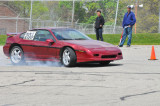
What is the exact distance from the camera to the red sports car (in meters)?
11.7

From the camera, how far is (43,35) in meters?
12.9

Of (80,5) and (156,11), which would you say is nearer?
(80,5)

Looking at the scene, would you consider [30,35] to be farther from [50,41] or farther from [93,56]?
[93,56]

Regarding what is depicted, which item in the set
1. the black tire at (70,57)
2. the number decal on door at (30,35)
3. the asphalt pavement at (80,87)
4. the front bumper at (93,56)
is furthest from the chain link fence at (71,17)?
the asphalt pavement at (80,87)

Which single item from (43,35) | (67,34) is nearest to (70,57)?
(67,34)

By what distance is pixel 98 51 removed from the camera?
1166 cm

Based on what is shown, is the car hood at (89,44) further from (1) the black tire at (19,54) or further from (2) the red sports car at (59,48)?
(1) the black tire at (19,54)

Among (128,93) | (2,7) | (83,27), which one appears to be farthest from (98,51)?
(2,7)

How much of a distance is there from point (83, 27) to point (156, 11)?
129 feet

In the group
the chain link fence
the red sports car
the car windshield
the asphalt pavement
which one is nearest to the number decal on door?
the red sports car

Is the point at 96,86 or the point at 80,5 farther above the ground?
the point at 80,5

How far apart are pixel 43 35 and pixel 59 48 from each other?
3.47 feet

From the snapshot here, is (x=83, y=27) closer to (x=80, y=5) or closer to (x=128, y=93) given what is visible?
(x=80, y=5)

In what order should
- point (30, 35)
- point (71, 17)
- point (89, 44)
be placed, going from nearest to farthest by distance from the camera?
point (89, 44), point (30, 35), point (71, 17)
